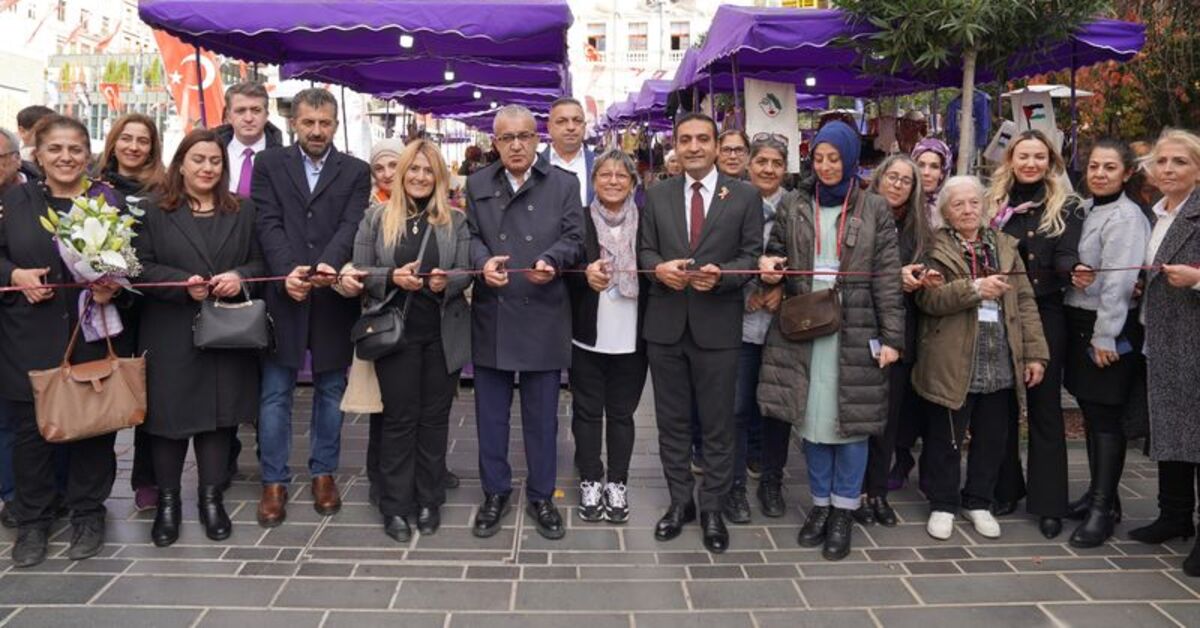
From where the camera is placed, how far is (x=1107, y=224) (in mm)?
4074

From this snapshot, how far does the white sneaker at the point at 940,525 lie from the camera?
4156mm

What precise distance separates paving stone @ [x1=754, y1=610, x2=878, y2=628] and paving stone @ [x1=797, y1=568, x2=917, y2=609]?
6 cm

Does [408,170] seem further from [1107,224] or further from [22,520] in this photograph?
[1107,224]

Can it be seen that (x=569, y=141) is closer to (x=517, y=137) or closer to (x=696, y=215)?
(x=517, y=137)

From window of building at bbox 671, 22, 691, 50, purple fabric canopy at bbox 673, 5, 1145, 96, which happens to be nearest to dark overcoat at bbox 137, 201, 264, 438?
purple fabric canopy at bbox 673, 5, 1145, 96

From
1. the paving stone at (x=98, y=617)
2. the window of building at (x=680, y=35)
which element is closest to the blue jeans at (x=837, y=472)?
the paving stone at (x=98, y=617)

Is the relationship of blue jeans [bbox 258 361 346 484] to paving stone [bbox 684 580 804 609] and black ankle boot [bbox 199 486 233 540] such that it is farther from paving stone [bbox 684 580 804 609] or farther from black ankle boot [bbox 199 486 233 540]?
paving stone [bbox 684 580 804 609]

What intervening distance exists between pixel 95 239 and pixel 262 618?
1.63 m

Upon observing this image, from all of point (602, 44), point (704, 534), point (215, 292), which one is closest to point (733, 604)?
point (704, 534)

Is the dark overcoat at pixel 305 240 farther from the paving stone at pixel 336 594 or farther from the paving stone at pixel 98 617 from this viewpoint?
the paving stone at pixel 98 617

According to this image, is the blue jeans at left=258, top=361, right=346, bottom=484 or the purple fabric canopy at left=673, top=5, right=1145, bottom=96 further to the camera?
the purple fabric canopy at left=673, top=5, right=1145, bottom=96

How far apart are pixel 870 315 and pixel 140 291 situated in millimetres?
3202

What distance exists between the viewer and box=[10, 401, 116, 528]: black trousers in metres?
3.88

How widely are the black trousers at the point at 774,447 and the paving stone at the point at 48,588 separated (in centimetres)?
299
